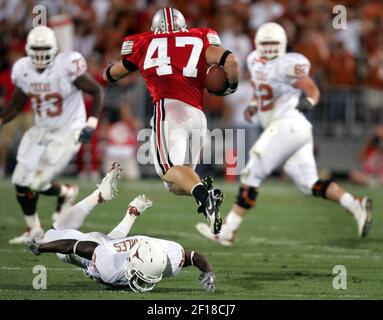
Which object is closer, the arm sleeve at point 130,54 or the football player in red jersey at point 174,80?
the football player in red jersey at point 174,80

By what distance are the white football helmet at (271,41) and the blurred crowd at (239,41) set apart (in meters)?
5.19

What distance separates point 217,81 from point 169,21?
0.72 m

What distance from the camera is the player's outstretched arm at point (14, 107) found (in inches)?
342

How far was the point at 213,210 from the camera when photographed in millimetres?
6125

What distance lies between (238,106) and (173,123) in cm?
760

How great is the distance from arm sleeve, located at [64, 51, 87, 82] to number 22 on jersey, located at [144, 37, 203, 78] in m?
1.83

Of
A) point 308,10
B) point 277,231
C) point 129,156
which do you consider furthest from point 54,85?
point 308,10

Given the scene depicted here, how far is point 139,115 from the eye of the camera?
48.3ft

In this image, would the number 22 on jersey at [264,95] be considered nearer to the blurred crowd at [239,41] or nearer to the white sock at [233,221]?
the white sock at [233,221]

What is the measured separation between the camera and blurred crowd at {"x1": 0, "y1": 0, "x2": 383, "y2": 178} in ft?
47.1

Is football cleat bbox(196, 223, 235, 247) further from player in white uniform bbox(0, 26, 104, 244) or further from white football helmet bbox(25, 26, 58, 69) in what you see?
white football helmet bbox(25, 26, 58, 69)

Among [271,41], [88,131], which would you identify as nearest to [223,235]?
[88,131]

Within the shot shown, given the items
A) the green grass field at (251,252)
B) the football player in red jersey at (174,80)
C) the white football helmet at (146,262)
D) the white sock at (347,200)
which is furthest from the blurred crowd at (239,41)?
the white football helmet at (146,262)

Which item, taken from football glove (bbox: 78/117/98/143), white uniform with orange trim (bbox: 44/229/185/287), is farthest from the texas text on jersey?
white uniform with orange trim (bbox: 44/229/185/287)
